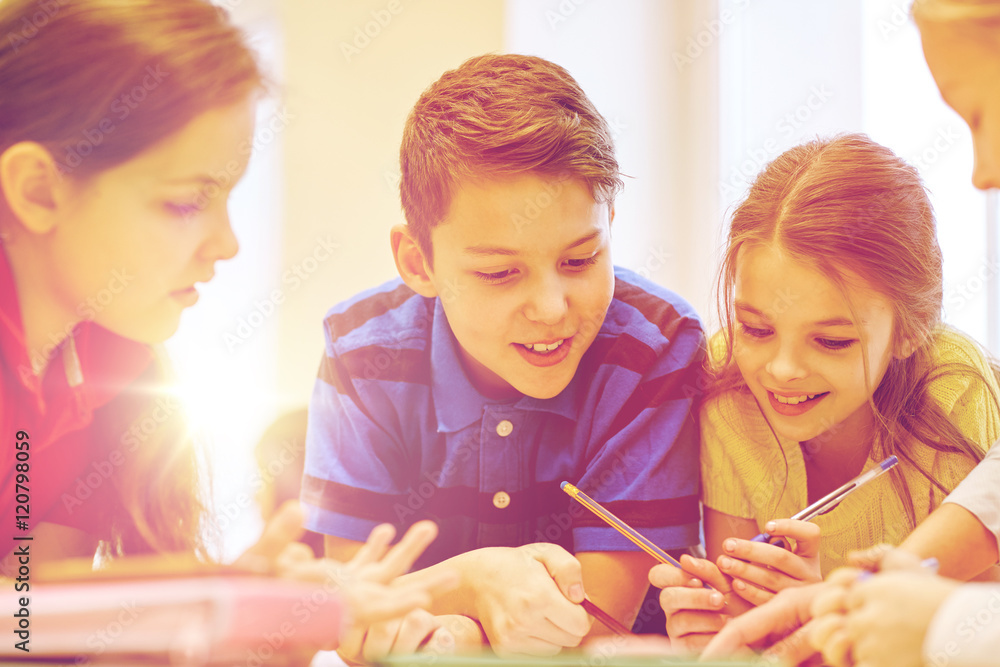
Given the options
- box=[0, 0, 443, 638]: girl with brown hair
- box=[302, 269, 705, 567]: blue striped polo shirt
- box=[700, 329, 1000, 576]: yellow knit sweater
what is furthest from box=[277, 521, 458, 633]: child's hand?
box=[700, 329, 1000, 576]: yellow knit sweater

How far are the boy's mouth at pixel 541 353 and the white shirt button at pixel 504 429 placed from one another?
0.06m

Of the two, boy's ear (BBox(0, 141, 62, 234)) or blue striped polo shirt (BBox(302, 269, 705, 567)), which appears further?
blue striped polo shirt (BBox(302, 269, 705, 567))

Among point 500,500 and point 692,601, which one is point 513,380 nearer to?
point 500,500

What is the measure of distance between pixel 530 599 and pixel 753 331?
0.77ft

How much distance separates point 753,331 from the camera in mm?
560

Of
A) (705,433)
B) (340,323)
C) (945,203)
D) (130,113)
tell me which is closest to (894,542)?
(705,433)

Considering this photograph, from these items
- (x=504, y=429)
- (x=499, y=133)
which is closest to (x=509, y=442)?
(x=504, y=429)

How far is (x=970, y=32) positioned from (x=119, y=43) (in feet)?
1.56

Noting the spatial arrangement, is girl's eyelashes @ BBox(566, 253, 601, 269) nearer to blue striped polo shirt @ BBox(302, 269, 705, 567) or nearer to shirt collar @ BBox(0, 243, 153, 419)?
blue striped polo shirt @ BBox(302, 269, 705, 567)

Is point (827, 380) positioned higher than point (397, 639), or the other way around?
point (827, 380)

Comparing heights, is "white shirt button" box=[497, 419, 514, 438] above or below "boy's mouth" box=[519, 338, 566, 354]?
below

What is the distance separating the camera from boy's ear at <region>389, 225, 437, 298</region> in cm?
59

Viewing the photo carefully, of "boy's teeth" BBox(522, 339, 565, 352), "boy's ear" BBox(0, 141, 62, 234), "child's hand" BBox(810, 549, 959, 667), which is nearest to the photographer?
"child's hand" BBox(810, 549, 959, 667)

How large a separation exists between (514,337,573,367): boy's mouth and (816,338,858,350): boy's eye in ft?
0.56
